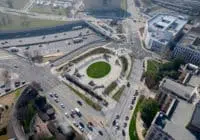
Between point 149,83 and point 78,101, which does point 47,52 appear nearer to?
point 78,101

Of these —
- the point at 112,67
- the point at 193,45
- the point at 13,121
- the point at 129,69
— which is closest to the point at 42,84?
the point at 13,121

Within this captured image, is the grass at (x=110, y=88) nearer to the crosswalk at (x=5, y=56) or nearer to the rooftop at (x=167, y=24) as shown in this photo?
the rooftop at (x=167, y=24)

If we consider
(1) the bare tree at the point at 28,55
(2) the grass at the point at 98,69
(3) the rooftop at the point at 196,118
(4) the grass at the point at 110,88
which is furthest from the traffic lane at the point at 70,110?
(3) the rooftop at the point at 196,118

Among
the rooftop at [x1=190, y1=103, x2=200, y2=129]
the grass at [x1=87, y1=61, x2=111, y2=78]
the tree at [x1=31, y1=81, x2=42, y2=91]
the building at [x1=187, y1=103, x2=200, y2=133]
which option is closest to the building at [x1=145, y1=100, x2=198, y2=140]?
the building at [x1=187, y1=103, x2=200, y2=133]

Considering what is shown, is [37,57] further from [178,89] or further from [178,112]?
[178,112]

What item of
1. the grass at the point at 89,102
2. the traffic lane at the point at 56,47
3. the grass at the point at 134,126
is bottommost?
the grass at the point at 134,126

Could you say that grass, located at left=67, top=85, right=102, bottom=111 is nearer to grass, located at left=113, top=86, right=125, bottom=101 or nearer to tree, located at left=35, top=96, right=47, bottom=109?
grass, located at left=113, top=86, right=125, bottom=101
